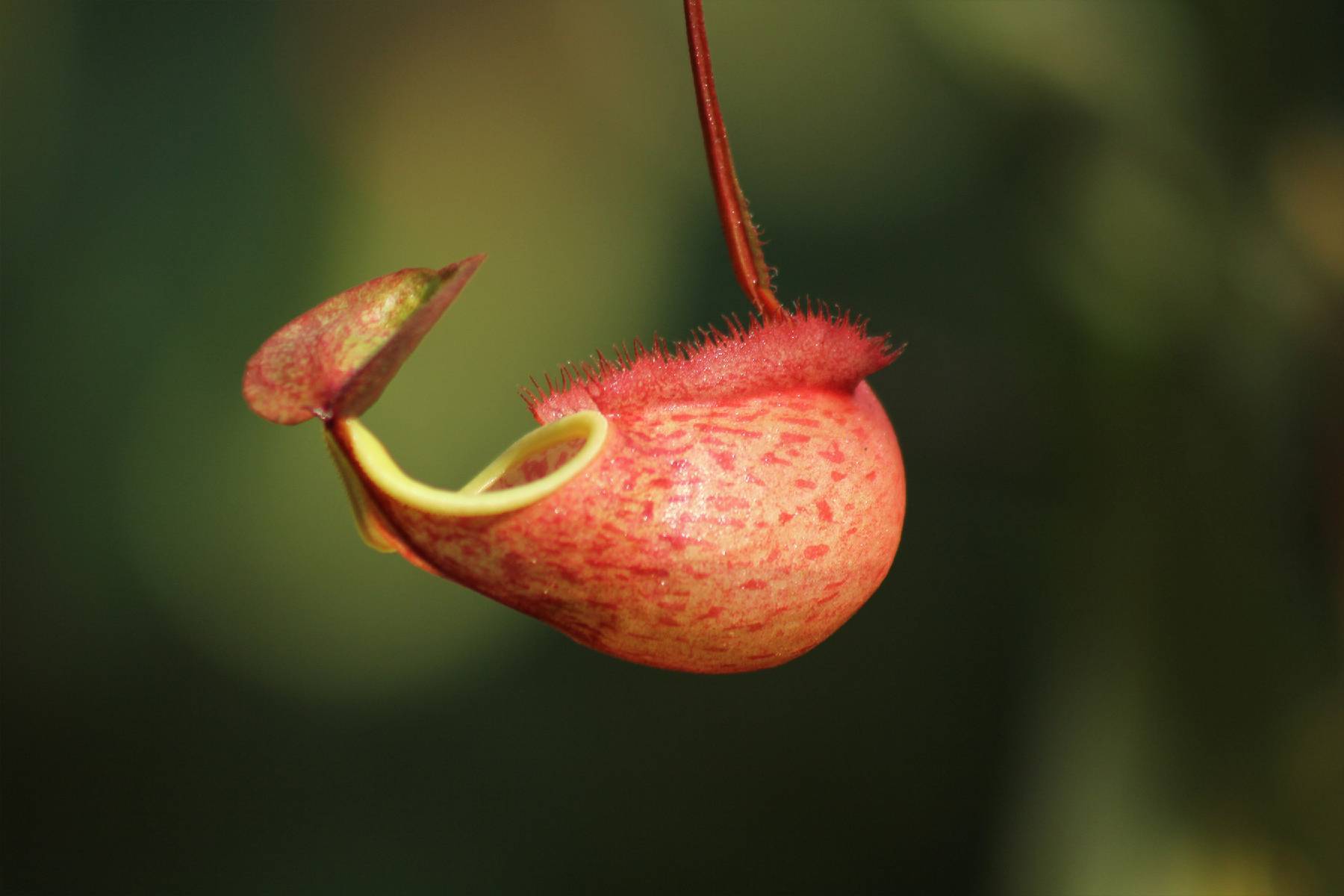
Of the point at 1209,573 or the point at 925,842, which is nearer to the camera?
the point at 1209,573

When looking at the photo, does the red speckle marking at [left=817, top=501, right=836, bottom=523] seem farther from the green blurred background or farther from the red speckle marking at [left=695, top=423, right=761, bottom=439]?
the green blurred background

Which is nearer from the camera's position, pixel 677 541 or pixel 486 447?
pixel 677 541

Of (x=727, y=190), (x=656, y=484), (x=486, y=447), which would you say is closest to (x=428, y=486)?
(x=656, y=484)

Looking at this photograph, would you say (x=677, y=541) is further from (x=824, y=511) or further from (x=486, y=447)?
(x=486, y=447)

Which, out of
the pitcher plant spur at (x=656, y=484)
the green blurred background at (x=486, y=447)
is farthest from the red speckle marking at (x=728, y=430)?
the green blurred background at (x=486, y=447)

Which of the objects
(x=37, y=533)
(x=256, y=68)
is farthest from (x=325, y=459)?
(x=256, y=68)

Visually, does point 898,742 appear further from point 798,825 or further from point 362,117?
point 362,117
